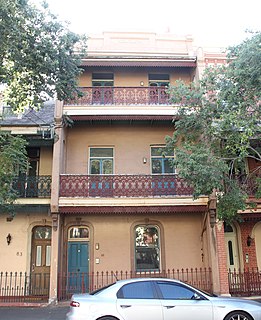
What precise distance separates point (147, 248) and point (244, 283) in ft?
13.1

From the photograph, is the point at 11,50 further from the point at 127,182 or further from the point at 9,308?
the point at 9,308

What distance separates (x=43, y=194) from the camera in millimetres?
13461

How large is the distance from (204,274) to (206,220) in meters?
2.16

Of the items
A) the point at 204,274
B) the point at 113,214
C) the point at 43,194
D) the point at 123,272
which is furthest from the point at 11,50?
the point at 204,274

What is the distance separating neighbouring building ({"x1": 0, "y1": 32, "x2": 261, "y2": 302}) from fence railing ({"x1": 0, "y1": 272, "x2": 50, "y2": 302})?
12cm

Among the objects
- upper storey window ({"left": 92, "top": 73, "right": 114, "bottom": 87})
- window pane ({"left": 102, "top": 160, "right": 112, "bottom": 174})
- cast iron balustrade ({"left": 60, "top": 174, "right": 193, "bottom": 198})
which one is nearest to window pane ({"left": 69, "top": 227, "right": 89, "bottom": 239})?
cast iron balustrade ({"left": 60, "top": 174, "right": 193, "bottom": 198})

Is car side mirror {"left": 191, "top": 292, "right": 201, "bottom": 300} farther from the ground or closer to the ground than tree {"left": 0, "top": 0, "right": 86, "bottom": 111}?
closer to the ground

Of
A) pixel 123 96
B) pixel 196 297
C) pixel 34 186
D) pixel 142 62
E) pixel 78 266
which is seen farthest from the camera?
pixel 142 62

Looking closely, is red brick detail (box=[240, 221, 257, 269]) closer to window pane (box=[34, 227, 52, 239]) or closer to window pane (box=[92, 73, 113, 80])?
window pane (box=[34, 227, 52, 239])

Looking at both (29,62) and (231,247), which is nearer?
(29,62)

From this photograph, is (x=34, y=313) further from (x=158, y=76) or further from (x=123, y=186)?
(x=158, y=76)

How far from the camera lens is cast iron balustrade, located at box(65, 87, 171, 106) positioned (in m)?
14.1

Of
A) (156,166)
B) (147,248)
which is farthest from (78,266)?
(156,166)

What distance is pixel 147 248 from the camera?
1384 centimetres
